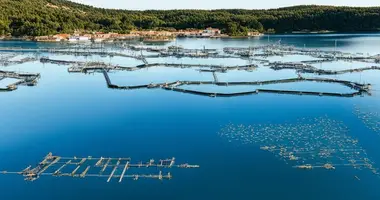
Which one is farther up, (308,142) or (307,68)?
(307,68)

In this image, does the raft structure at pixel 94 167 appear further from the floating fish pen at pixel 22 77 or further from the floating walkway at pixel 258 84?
the floating fish pen at pixel 22 77

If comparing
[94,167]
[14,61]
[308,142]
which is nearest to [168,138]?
[94,167]

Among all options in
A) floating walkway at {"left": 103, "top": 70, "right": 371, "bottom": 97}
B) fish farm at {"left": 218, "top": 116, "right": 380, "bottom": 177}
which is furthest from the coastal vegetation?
fish farm at {"left": 218, "top": 116, "right": 380, "bottom": 177}

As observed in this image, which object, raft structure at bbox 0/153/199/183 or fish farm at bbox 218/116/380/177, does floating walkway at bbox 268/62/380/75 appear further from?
raft structure at bbox 0/153/199/183

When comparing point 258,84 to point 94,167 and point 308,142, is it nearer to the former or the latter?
point 308,142

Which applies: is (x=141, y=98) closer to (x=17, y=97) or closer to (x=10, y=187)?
(x=17, y=97)

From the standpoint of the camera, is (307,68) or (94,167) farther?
(307,68)

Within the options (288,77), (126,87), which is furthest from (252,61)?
(126,87)
